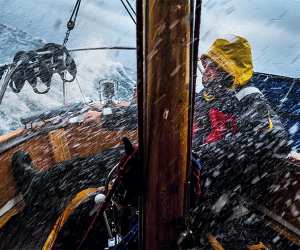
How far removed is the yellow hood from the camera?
15.2ft

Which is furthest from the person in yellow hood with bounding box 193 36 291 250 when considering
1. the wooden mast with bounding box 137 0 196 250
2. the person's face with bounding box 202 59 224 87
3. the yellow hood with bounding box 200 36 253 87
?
the wooden mast with bounding box 137 0 196 250

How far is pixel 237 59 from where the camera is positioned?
15.4ft

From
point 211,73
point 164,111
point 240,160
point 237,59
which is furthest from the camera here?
point 211,73

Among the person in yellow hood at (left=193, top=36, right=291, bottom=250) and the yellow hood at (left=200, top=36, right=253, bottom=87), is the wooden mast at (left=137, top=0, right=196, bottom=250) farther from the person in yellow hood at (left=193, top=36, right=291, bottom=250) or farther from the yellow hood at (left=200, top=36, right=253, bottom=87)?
the yellow hood at (left=200, top=36, right=253, bottom=87)

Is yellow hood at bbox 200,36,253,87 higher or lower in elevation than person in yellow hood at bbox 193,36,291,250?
higher

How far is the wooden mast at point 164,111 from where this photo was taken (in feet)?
4.38

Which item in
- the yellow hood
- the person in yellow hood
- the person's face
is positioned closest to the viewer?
the person in yellow hood

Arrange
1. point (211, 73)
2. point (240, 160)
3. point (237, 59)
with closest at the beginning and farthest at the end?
point (240, 160) → point (237, 59) → point (211, 73)

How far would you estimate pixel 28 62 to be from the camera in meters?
6.17

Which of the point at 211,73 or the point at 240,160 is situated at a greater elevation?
the point at 211,73

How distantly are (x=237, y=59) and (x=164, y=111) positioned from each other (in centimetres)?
355

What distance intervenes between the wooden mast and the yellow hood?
135 inches

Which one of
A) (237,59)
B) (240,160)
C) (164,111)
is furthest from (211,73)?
(164,111)

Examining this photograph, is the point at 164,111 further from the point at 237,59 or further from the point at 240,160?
the point at 237,59
